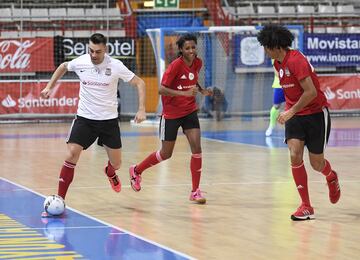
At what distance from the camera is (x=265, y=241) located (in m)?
9.20

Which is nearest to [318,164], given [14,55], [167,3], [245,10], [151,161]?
[151,161]

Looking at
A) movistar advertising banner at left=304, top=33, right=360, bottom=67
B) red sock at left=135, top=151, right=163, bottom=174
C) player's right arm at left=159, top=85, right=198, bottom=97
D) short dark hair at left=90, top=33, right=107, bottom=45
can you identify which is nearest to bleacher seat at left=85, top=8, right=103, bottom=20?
movistar advertising banner at left=304, top=33, right=360, bottom=67

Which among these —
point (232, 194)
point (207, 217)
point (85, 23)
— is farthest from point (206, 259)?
point (85, 23)

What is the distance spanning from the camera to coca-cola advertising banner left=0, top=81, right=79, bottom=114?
27969 millimetres

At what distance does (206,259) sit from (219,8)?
2480 cm

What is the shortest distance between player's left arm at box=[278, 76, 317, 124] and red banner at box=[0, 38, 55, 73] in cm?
1921

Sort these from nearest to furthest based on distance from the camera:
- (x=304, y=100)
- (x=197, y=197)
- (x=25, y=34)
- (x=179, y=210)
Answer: (x=304, y=100) < (x=179, y=210) < (x=197, y=197) < (x=25, y=34)

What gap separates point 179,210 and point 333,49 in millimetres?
20201

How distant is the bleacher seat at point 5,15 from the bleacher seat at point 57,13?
4.57 feet

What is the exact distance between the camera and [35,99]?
1110 inches

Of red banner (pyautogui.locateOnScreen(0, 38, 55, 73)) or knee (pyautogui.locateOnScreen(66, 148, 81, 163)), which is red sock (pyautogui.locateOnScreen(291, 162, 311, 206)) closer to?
Answer: knee (pyautogui.locateOnScreen(66, 148, 81, 163))

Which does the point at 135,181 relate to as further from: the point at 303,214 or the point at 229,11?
the point at 229,11

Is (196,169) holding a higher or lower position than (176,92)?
lower

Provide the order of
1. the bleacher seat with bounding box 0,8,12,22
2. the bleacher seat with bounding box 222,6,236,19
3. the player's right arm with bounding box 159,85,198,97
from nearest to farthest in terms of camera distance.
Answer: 1. the player's right arm with bounding box 159,85,198,97
2. the bleacher seat with bounding box 0,8,12,22
3. the bleacher seat with bounding box 222,6,236,19
